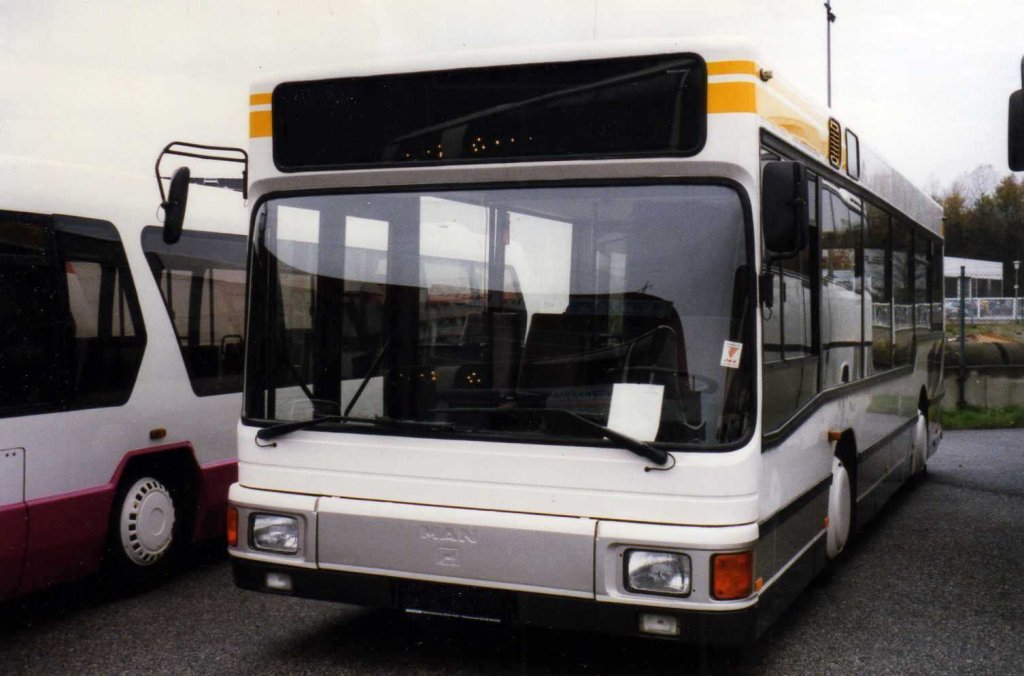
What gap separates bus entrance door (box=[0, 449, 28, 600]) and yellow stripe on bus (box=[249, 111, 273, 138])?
2.10m

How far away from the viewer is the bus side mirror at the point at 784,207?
4.51 metres

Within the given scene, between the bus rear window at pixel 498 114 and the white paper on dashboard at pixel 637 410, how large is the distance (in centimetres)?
94

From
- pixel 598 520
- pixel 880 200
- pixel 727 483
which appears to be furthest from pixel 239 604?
pixel 880 200

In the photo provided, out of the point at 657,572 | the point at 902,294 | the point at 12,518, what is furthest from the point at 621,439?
the point at 902,294

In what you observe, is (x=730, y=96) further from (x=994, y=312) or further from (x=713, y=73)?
(x=994, y=312)

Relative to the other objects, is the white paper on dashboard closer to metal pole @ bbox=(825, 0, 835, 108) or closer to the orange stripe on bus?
the orange stripe on bus

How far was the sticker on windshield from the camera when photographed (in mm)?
4566

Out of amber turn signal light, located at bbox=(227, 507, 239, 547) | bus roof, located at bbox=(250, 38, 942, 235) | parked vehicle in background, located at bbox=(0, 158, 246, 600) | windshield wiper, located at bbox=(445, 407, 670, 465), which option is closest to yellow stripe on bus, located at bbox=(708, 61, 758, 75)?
bus roof, located at bbox=(250, 38, 942, 235)

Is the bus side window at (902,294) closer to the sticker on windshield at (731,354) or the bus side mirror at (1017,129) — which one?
the bus side mirror at (1017,129)

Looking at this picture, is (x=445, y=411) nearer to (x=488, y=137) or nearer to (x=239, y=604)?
(x=488, y=137)

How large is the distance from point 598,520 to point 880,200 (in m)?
4.25

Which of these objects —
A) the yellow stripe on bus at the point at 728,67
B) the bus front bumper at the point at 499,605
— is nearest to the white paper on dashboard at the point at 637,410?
the bus front bumper at the point at 499,605

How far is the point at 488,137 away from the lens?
4.91 m

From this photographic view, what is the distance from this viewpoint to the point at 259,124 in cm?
539
